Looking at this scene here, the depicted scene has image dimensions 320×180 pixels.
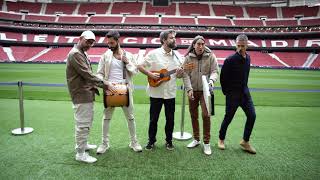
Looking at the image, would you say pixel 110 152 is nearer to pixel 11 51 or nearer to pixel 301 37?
pixel 11 51

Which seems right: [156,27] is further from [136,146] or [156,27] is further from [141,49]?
[136,146]

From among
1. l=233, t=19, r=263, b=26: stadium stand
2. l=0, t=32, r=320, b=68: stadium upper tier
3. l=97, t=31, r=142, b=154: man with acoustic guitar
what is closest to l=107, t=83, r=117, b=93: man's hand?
l=97, t=31, r=142, b=154: man with acoustic guitar

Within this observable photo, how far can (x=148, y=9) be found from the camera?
1610 inches

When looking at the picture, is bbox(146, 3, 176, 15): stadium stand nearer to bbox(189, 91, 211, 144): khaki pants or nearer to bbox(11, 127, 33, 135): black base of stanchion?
bbox(11, 127, 33, 135): black base of stanchion

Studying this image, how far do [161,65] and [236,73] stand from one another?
1.34 metres

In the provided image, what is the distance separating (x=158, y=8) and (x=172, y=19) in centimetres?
467

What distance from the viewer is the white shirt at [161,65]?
4.38 metres

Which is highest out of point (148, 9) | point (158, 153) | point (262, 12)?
point (148, 9)

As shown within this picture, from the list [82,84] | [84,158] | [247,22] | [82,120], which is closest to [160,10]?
[247,22]

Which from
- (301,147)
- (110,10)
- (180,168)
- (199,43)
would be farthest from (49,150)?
(110,10)

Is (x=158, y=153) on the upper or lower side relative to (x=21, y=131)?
lower

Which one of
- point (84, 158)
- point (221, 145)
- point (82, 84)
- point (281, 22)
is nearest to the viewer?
point (82, 84)

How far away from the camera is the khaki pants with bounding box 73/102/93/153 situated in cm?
385

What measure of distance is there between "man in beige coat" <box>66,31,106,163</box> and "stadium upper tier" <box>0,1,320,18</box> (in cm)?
3791
